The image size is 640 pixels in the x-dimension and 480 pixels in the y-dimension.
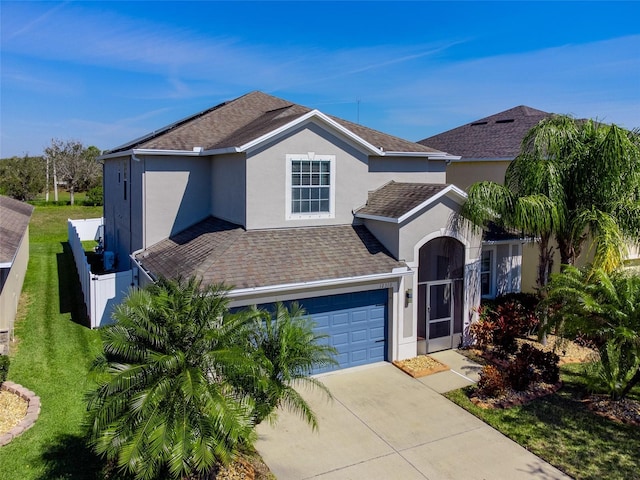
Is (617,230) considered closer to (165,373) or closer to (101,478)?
(165,373)

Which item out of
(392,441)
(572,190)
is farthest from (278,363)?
(572,190)

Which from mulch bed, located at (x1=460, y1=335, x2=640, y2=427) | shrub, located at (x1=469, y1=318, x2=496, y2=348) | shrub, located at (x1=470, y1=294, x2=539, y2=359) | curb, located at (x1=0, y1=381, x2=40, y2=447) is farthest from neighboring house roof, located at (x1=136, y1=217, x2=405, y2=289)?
mulch bed, located at (x1=460, y1=335, x2=640, y2=427)

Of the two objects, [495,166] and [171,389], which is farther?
[495,166]

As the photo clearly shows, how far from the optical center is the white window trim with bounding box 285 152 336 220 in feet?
51.8

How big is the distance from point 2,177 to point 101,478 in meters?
53.4

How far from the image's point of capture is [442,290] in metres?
16.1

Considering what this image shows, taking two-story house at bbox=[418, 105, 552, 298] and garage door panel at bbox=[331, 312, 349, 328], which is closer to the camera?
garage door panel at bbox=[331, 312, 349, 328]

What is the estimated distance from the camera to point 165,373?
7738 mm

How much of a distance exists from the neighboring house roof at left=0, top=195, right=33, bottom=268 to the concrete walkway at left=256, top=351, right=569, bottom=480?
813 centimetres

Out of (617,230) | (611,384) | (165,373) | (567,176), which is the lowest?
(611,384)

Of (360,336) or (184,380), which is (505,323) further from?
(184,380)

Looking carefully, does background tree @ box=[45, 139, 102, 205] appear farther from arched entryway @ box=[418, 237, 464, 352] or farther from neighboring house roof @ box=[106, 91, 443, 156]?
arched entryway @ box=[418, 237, 464, 352]

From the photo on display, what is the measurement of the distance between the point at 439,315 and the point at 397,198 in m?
3.94

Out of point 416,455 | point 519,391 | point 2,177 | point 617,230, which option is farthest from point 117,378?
point 2,177
